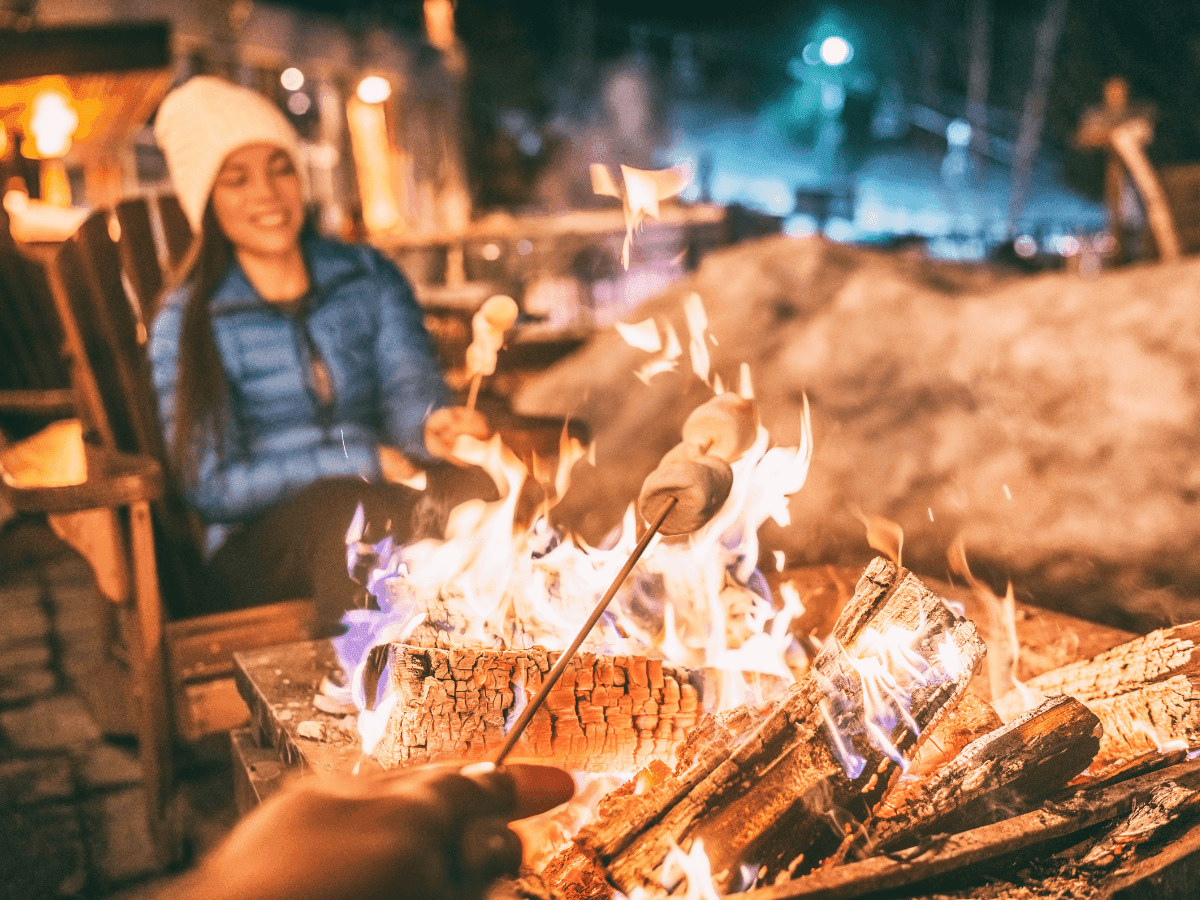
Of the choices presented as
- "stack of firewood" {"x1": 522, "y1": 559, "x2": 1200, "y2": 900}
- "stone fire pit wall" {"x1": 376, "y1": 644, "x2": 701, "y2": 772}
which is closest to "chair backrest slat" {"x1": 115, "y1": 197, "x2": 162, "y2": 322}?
"stone fire pit wall" {"x1": 376, "y1": 644, "x2": 701, "y2": 772}

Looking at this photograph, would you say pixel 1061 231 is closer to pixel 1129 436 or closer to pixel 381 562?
pixel 1129 436

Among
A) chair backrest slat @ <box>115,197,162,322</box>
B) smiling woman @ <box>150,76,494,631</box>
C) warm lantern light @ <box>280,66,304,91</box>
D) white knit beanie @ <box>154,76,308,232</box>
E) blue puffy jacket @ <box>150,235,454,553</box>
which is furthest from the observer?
warm lantern light @ <box>280,66,304,91</box>

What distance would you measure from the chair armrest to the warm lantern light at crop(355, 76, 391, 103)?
7949 mm

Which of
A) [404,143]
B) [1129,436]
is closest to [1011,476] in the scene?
[1129,436]

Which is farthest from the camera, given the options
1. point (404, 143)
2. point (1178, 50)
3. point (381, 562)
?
point (1178, 50)

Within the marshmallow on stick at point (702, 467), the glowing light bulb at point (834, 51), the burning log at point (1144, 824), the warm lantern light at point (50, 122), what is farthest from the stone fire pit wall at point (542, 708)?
the glowing light bulb at point (834, 51)

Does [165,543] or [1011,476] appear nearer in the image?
[165,543]

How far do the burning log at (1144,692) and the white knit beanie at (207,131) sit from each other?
10.2ft

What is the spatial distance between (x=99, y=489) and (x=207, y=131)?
1518 mm

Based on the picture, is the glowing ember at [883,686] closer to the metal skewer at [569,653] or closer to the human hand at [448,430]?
the metal skewer at [569,653]

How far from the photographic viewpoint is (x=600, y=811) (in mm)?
1541

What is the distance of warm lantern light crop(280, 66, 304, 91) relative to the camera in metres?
10.3

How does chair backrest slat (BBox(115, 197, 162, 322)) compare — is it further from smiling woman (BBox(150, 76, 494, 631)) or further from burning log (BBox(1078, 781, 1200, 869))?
burning log (BBox(1078, 781, 1200, 869))

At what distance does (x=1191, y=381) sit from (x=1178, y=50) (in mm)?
21639
